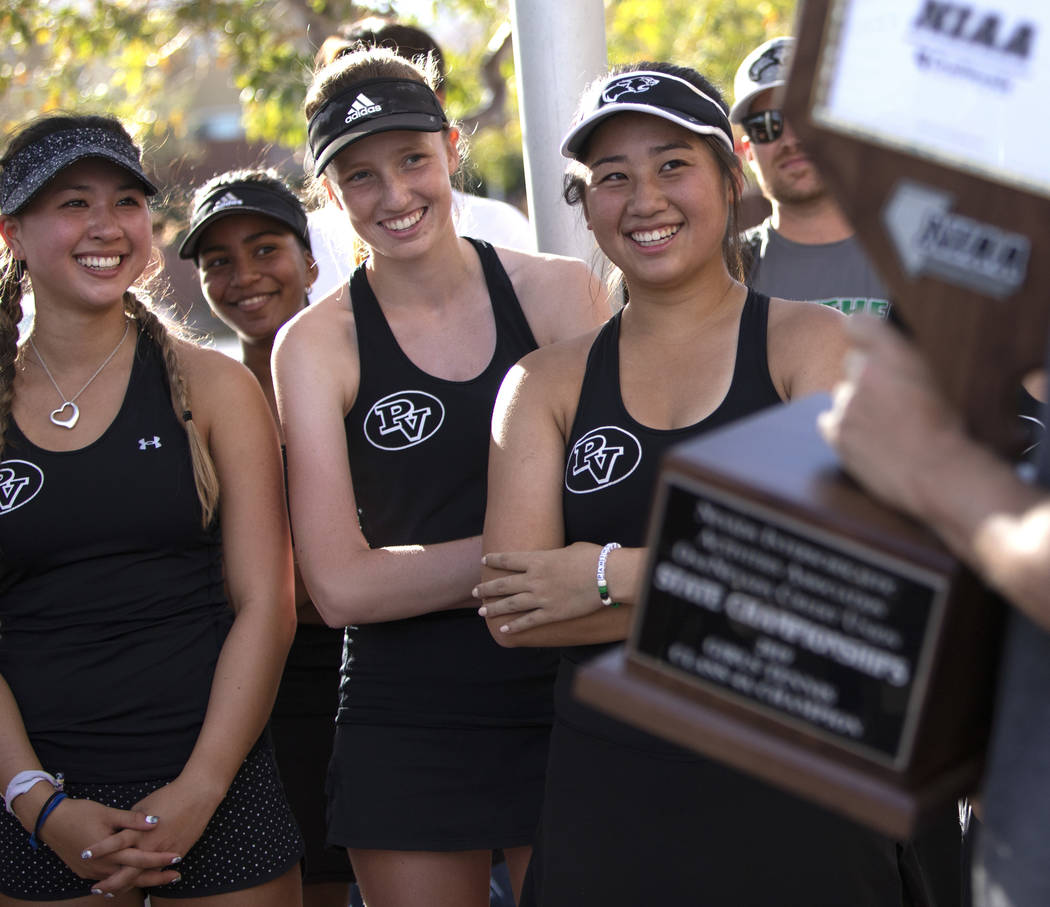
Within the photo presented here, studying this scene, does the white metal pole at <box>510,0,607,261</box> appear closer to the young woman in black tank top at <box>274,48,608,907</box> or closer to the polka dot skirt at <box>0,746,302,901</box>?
the young woman in black tank top at <box>274,48,608,907</box>

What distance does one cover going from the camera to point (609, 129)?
2.51 meters

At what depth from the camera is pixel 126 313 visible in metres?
3.12

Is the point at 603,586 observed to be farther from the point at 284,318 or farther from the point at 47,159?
the point at 284,318

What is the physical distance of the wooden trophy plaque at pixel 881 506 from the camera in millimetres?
1212

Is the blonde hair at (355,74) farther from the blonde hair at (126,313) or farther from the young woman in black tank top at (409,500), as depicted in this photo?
the blonde hair at (126,313)

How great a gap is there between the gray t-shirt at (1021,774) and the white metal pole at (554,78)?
243 cm

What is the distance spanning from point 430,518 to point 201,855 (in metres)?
0.87

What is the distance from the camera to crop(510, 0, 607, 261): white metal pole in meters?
3.54

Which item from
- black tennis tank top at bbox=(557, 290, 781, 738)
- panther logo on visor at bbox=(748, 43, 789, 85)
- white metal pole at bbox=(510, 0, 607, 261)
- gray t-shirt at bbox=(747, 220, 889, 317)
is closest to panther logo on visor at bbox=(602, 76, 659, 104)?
black tennis tank top at bbox=(557, 290, 781, 738)

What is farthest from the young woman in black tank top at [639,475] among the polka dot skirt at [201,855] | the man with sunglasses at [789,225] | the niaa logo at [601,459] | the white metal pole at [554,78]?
the man with sunglasses at [789,225]

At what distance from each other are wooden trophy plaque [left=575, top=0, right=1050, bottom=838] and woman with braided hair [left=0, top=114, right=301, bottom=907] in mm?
1652

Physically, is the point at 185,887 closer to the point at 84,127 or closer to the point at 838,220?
the point at 84,127

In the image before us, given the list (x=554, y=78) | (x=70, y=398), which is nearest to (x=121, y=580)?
(x=70, y=398)

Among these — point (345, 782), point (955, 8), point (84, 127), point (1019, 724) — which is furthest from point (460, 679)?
point (955, 8)
